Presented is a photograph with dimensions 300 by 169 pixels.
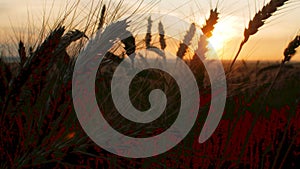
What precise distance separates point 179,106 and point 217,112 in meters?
0.19

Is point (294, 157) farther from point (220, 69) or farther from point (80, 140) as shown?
point (80, 140)

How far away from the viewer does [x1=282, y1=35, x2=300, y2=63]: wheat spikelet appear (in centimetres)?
150

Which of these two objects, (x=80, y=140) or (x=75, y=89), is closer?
(x=75, y=89)

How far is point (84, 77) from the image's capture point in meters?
1.30

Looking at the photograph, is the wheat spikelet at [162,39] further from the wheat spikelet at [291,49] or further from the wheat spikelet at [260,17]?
the wheat spikelet at [291,49]

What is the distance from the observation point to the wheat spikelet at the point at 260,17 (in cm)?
146

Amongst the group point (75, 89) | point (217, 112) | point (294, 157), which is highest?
point (75, 89)

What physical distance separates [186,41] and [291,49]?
393 millimetres

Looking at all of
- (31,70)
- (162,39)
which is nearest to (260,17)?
(162,39)

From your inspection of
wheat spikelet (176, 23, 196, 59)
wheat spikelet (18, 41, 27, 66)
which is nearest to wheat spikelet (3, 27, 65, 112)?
wheat spikelet (18, 41, 27, 66)

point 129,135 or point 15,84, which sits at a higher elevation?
point 15,84

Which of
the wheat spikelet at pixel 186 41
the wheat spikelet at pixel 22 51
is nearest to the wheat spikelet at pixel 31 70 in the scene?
the wheat spikelet at pixel 22 51

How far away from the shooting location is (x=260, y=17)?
4.95ft

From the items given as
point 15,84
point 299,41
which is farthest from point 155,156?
point 299,41
